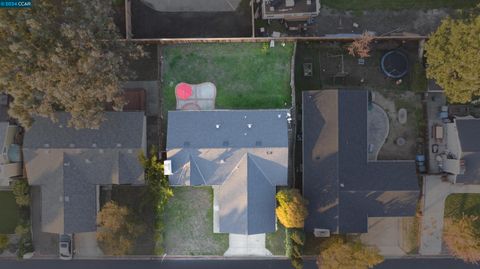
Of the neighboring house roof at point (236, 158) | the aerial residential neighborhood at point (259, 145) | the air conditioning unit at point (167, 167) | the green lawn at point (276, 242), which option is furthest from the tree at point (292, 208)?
the air conditioning unit at point (167, 167)

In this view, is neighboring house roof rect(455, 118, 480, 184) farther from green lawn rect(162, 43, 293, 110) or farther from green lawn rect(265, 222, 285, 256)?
green lawn rect(265, 222, 285, 256)

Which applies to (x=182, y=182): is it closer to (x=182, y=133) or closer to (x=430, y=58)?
(x=182, y=133)

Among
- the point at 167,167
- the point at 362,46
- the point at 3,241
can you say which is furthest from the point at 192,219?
the point at 362,46

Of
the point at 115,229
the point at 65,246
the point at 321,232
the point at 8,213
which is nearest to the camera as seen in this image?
the point at 115,229

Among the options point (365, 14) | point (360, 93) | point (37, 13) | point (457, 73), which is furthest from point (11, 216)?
point (457, 73)

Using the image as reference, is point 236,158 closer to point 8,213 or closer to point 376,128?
point 376,128

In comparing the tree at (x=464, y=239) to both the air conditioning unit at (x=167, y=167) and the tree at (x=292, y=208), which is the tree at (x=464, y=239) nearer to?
the tree at (x=292, y=208)

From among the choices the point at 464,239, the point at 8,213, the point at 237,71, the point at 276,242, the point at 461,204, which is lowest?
the point at 276,242
